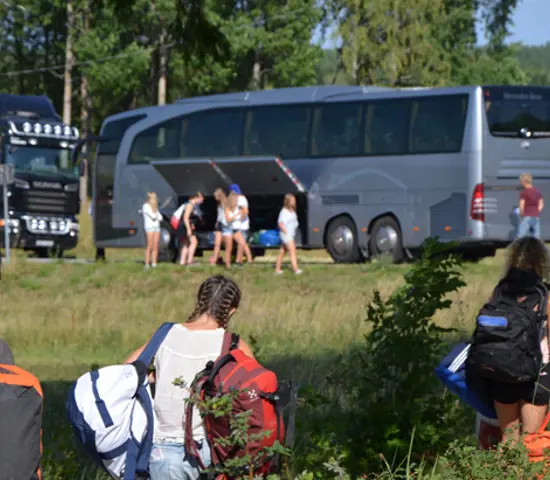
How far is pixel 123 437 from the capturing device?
19.1 ft

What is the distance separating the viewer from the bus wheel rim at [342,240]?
30183 millimetres

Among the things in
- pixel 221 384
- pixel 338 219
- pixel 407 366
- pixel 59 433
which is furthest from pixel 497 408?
pixel 338 219

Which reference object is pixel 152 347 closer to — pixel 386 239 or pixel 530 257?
pixel 530 257

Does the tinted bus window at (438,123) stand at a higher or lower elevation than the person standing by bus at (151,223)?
higher

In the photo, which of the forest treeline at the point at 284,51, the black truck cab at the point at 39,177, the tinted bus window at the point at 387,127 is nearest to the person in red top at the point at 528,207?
the tinted bus window at the point at 387,127

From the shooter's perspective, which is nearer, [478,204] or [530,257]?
[530,257]

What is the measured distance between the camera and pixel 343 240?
30.3 m

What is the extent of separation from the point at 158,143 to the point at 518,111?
8.93 metres

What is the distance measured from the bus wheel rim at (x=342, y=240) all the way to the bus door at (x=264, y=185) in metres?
0.74

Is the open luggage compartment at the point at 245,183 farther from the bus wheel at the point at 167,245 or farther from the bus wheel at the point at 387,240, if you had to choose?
the bus wheel at the point at 387,240

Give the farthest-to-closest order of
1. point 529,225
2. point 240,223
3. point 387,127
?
point 387,127
point 240,223
point 529,225

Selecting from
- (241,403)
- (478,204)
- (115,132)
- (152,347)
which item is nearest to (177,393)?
(152,347)

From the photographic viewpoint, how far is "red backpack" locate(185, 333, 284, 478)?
5.65 m

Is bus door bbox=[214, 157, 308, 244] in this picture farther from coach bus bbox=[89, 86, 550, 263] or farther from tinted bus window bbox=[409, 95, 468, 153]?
tinted bus window bbox=[409, 95, 468, 153]
